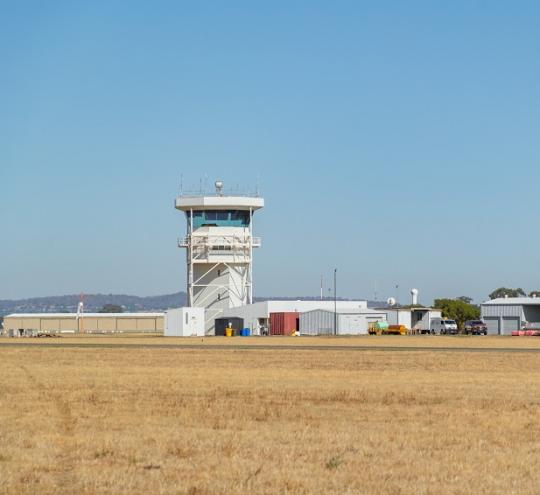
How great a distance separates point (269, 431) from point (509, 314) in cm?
10961

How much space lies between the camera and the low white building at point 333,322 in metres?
111

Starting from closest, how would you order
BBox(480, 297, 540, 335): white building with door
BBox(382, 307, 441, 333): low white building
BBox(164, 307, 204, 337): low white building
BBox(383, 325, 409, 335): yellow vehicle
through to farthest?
BBox(164, 307, 204, 337): low white building
BBox(383, 325, 409, 335): yellow vehicle
BBox(480, 297, 540, 335): white building with door
BBox(382, 307, 441, 333): low white building

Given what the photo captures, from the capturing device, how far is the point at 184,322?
100562mm

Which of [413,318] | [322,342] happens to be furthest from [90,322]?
[322,342]

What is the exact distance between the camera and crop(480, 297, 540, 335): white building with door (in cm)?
12600

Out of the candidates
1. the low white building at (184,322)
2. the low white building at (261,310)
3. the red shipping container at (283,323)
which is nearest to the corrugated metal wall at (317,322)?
the red shipping container at (283,323)

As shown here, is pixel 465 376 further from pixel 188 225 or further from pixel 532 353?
pixel 188 225

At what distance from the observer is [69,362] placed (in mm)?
47094

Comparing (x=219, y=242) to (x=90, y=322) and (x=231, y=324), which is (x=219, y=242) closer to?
(x=231, y=324)

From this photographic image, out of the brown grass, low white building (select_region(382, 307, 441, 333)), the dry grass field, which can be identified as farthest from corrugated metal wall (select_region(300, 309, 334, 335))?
the dry grass field

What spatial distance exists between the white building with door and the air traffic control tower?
32.3m

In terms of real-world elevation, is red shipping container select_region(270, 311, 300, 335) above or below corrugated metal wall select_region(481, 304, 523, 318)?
below

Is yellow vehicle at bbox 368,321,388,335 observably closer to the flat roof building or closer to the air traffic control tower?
the air traffic control tower

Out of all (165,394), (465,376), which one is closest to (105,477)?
(165,394)
